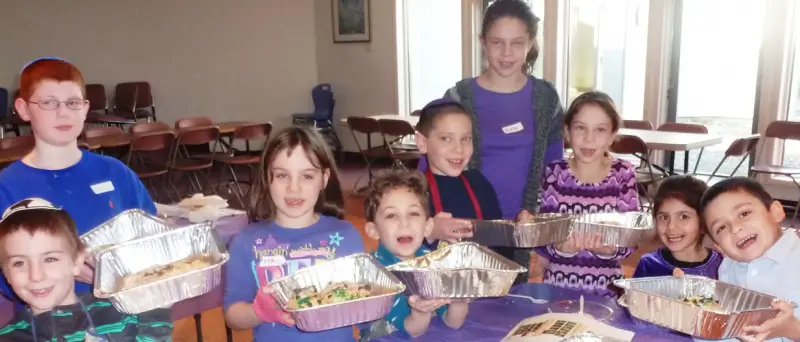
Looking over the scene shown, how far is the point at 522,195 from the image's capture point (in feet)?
7.02

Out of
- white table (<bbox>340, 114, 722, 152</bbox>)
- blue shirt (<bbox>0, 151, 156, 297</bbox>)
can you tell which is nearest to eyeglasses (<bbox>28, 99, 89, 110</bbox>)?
blue shirt (<bbox>0, 151, 156, 297</bbox>)

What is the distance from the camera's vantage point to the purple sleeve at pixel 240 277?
143cm

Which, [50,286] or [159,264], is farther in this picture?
[159,264]

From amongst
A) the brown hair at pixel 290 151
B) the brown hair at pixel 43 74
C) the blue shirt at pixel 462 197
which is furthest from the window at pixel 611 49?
the brown hair at pixel 43 74

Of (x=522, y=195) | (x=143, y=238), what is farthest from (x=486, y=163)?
(x=143, y=238)

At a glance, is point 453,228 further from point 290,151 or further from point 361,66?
point 361,66

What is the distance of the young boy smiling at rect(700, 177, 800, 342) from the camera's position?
136 centimetres

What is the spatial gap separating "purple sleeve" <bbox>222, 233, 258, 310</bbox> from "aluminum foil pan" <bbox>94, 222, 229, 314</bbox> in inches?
1.8

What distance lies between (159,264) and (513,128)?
1.20 meters

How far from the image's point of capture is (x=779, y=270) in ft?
4.49

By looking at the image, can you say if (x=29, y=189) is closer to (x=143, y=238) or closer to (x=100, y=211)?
(x=100, y=211)

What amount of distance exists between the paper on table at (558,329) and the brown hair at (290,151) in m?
0.55

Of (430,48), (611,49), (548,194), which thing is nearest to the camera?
(548,194)

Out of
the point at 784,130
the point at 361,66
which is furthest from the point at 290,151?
the point at 361,66
